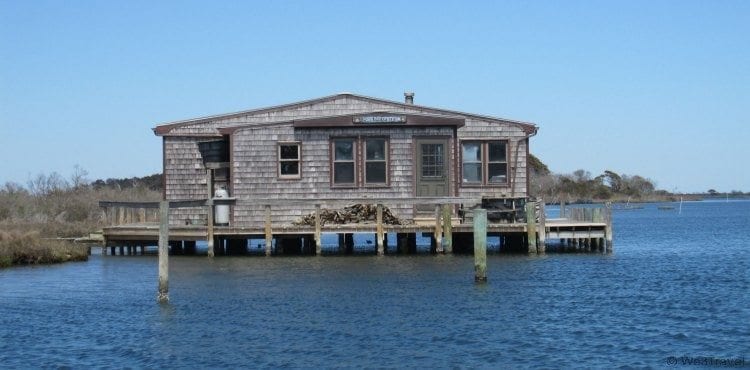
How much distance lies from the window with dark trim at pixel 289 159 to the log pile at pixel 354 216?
1.73 metres

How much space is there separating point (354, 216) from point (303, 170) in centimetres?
245

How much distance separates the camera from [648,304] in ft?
78.8

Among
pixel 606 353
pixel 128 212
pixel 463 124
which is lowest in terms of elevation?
pixel 606 353

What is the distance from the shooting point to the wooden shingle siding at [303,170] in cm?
3500

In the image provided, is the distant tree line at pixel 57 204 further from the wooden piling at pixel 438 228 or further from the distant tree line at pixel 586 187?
the distant tree line at pixel 586 187

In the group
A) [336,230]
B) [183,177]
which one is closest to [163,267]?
[336,230]

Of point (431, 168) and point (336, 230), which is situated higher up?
point (431, 168)

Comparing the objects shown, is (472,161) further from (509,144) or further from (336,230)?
(336,230)

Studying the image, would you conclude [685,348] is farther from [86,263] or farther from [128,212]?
[128,212]

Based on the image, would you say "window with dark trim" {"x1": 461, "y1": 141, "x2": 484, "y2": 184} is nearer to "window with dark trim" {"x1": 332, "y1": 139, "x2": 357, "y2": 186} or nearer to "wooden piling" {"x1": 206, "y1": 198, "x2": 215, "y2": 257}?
"window with dark trim" {"x1": 332, "y1": 139, "x2": 357, "y2": 186}

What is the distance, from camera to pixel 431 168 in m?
35.2

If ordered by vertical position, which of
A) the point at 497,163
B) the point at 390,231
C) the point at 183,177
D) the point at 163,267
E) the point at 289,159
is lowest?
the point at 163,267

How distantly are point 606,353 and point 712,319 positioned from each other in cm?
462

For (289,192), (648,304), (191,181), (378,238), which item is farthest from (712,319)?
(191,181)
